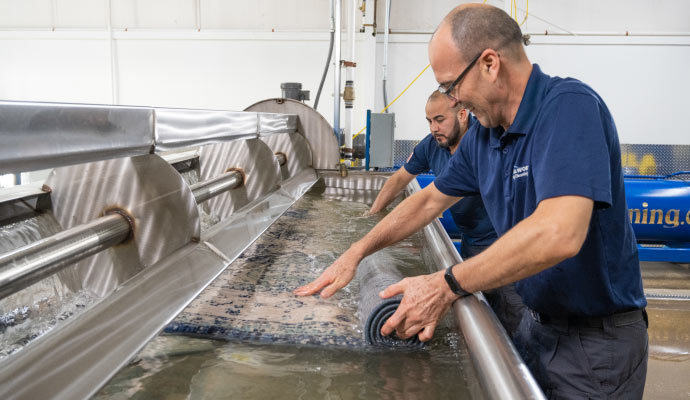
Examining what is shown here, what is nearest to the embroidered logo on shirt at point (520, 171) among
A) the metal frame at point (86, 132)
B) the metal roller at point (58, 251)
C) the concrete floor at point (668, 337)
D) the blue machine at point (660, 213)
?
the metal frame at point (86, 132)

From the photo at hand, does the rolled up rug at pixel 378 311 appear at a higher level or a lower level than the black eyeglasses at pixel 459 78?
lower

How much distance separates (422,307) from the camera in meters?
1.07

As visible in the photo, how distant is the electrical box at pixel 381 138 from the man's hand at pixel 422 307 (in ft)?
8.63

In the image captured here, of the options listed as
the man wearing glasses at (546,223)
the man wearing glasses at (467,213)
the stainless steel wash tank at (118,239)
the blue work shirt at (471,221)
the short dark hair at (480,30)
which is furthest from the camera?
the blue work shirt at (471,221)

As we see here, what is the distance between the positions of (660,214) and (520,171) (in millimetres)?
3153

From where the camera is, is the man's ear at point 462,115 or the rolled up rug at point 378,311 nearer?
the rolled up rug at point 378,311

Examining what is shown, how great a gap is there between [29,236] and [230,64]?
556 centimetres

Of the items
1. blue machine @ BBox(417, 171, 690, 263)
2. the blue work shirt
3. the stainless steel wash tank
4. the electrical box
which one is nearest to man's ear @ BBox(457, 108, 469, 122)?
the blue work shirt

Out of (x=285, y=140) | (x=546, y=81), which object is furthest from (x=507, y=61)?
(x=285, y=140)

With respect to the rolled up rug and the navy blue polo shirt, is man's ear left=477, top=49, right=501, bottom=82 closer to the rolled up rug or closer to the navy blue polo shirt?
the navy blue polo shirt

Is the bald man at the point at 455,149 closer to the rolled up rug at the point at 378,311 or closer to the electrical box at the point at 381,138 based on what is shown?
the rolled up rug at the point at 378,311

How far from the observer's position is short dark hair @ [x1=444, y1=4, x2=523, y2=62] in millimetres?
1094

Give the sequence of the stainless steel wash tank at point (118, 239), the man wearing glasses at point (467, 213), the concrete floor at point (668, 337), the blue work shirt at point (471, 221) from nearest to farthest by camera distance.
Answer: the stainless steel wash tank at point (118, 239)
the man wearing glasses at point (467, 213)
the blue work shirt at point (471, 221)
the concrete floor at point (668, 337)

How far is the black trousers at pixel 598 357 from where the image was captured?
122 cm
